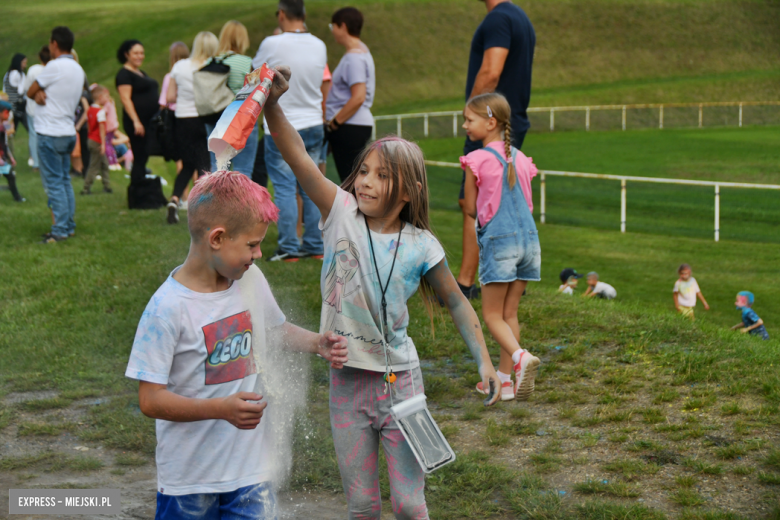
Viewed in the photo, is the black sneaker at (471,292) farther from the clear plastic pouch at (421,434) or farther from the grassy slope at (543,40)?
the grassy slope at (543,40)

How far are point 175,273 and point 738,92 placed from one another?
5098 cm

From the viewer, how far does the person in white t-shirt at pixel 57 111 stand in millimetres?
8773

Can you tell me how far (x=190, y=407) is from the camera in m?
2.30

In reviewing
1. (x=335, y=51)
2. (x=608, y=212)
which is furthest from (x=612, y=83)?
(x=608, y=212)

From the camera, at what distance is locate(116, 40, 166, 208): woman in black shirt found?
10961 millimetres

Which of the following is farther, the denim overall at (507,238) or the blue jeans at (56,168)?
the blue jeans at (56,168)

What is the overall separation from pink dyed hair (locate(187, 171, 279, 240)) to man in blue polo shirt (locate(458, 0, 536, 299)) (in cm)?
335

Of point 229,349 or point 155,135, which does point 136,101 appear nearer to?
point 155,135

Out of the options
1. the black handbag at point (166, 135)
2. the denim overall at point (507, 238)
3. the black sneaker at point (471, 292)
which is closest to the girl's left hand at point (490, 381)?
the denim overall at point (507, 238)

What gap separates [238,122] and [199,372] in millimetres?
776

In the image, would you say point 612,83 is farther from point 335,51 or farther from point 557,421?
point 557,421

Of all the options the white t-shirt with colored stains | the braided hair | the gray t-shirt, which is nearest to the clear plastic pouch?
the white t-shirt with colored stains

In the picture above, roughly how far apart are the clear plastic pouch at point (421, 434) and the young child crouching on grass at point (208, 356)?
52 centimetres

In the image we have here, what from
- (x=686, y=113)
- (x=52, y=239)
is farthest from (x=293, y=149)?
(x=686, y=113)
